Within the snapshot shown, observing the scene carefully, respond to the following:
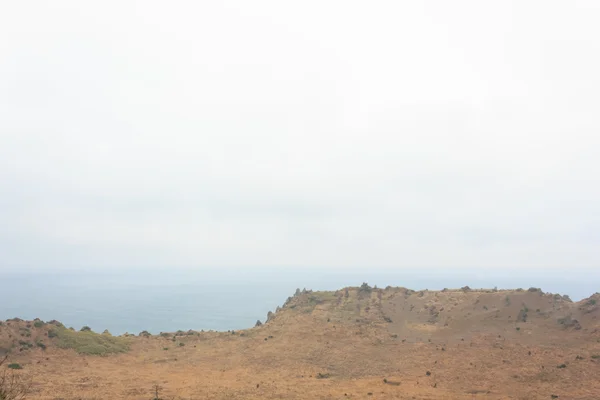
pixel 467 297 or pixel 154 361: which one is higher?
pixel 467 297

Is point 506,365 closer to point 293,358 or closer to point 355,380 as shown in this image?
point 355,380

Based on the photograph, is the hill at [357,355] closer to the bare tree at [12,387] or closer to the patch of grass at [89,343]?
the patch of grass at [89,343]

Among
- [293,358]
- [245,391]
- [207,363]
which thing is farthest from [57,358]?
[293,358]

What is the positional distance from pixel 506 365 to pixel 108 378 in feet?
105

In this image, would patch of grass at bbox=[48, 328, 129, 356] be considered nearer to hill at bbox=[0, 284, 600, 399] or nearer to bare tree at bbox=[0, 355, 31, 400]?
hill at bbox=[0, 284, 600, 399]

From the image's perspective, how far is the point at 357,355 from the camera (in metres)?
34.4

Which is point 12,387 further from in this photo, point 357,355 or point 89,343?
point 357,355

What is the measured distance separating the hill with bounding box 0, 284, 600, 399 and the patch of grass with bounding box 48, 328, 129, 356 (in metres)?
0.11

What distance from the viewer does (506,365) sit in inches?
1140

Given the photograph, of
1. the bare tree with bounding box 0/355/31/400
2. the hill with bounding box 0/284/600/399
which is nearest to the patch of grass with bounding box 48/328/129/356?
the hill with bounding box 0/284/600/399

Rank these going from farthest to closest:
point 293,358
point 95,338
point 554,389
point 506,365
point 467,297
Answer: point 467,297 < point 95,338 < point 293,358 < point 506,365 < point 554,389

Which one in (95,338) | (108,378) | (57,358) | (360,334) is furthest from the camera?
(360,334)

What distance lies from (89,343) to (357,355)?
27.2 metres

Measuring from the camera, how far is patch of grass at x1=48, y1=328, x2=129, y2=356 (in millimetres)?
34281
